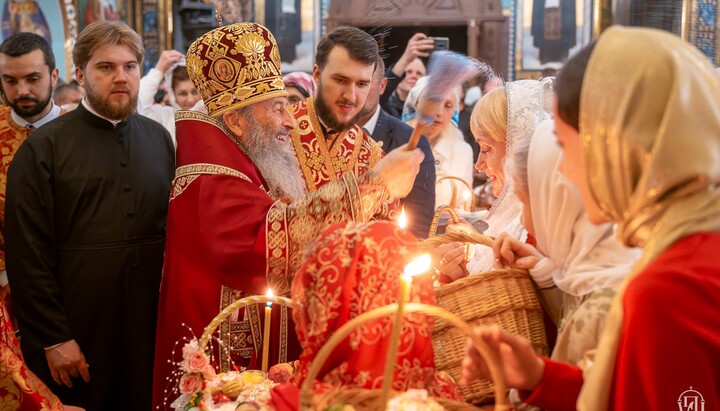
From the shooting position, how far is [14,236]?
3.14 m

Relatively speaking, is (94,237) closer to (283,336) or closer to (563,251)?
(283,336)

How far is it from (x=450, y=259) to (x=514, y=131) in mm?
525

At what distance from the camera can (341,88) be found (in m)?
3.63

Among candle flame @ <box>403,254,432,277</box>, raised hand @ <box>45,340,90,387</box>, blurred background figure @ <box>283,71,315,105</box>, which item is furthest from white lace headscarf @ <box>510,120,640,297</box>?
blurred background figure @ <box>283,71,315,105</box>

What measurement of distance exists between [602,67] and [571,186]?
55 cm

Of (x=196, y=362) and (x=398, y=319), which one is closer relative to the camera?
(x=398, y=319)

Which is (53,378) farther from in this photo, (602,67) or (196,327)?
(602,67)

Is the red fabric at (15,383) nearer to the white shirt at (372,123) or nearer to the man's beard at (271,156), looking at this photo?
the man's beard at (271,156)

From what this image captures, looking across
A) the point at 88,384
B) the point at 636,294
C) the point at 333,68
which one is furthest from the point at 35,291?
the point at 636,294

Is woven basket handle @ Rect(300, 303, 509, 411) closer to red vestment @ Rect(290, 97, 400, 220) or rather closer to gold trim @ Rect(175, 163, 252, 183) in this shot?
gold trim @ Rect(175, 163, 252, 183)

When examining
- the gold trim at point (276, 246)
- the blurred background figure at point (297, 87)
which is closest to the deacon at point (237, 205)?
the gold trim at point (276, 246)

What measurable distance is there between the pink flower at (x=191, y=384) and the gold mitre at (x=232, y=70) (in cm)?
114

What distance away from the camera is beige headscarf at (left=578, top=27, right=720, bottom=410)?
133cm
